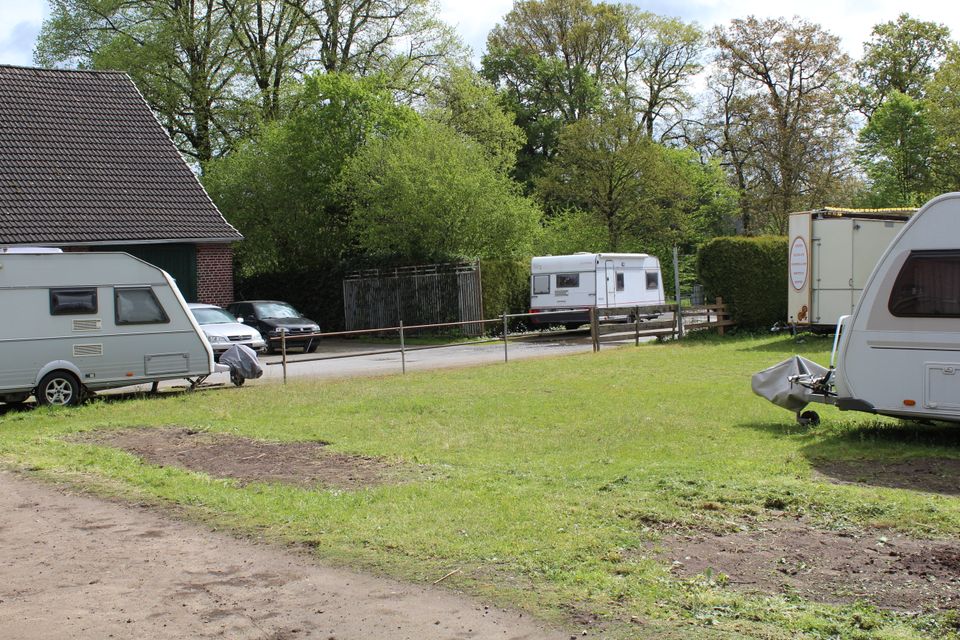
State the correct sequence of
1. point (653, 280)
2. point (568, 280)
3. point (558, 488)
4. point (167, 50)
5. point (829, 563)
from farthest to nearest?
point (167, 50) < point (653, 280) < point (568, 280) < point (558, 488) < point (829, 563)

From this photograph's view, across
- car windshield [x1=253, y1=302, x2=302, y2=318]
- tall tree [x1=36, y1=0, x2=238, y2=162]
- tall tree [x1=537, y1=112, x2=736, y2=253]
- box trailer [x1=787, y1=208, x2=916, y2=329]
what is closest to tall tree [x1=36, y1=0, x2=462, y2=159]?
tall tree [x1=36, y1=0, x2=238, y2=162]

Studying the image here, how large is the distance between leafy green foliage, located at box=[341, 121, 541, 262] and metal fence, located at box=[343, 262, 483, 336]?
1.71ft

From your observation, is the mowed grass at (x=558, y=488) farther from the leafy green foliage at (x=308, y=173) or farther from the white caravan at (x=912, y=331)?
the leafy green foliage at (x=308, y=173)

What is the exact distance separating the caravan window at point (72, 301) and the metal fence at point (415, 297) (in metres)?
13.6

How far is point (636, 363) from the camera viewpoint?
62.0 feet

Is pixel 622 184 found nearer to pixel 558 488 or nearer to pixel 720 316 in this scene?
pixel 720 316

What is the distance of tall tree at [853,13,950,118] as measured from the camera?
45531 mm

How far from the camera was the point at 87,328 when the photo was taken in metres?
14.7

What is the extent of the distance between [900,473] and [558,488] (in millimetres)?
3097

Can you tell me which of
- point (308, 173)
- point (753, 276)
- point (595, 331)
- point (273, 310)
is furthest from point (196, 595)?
point (308, 173)

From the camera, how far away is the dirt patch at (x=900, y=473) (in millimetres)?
7750

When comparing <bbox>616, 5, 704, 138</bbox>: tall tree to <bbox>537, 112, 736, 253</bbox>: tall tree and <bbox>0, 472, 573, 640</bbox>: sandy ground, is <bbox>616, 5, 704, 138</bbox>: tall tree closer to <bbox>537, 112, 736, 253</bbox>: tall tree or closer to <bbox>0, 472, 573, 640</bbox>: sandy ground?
<bbox>537, 112, 736, 253</bbox>: tall tree

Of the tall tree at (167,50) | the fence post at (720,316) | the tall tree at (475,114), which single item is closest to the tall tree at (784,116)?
the tall tree at (475,114)

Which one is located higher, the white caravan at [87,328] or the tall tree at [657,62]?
the tall tree at [657,62]
